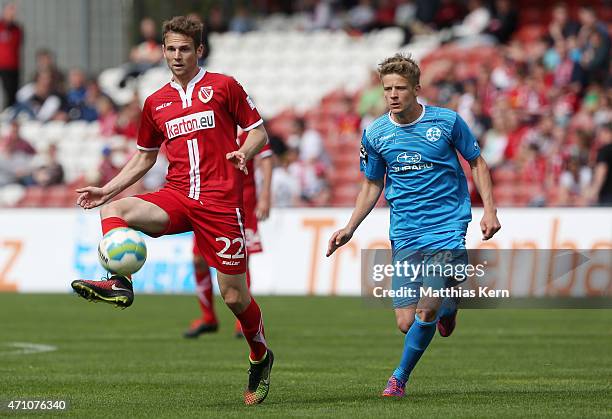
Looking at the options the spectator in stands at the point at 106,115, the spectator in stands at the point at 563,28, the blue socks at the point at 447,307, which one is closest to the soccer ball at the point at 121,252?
the blue socks at the point at 447,307

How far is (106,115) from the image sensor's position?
28.5 meters

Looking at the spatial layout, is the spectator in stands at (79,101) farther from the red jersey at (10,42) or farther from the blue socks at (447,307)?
the blue socks at (447,307)

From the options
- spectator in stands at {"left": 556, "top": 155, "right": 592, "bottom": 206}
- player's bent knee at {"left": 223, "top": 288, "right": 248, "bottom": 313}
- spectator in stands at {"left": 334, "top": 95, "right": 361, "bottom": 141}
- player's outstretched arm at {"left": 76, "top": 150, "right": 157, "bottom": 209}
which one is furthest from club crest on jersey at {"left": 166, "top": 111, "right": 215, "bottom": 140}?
spectator in stands at {"left": 334, "top": 95, "right": 361, "bottom": 141}

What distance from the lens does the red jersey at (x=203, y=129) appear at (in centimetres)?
882

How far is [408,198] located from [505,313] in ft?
29.3

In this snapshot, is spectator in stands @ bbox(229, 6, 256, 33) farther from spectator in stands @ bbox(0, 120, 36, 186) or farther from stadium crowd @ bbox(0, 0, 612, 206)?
spectator in stands @ bbox(0, 120, 36, 186)

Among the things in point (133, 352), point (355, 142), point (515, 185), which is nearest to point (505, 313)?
point (515, 185)

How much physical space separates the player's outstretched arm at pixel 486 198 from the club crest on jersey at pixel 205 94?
177 cm

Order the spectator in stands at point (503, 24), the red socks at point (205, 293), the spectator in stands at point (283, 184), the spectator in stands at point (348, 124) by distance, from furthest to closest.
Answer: the spectator in stands at point (503, 24) → the spectator in stands at point (348, 124) → the spectator in stands at point (283, 184) → the red socks at point (205, 293)

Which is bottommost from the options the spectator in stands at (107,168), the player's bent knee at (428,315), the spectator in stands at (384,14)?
the spectator in stands at (107,168)

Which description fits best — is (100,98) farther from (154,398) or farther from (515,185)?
(154,398)

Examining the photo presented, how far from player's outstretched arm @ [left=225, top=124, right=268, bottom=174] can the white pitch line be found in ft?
14.7

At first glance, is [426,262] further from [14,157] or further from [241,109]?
[14,157]

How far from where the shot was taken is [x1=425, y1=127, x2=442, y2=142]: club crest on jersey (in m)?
9.08
